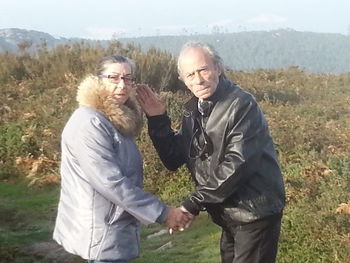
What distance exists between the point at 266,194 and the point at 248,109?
489mm

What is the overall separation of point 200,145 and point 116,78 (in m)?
0.62

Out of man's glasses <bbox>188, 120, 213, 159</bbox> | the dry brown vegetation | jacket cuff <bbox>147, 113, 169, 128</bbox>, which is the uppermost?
man's glasses <bbox>188, 120, 213, 159</bbox>

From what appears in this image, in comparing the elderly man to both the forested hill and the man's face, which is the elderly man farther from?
the forested hill

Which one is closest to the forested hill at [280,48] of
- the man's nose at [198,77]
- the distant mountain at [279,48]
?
the distant mountain at [279,48]

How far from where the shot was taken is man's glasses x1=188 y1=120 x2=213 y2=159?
370cm

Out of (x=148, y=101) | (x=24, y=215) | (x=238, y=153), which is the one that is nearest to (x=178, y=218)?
(x=238, y=153)

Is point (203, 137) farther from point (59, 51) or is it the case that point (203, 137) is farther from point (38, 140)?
point (59, 51)

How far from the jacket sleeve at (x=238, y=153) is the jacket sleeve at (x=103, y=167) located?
45 cm

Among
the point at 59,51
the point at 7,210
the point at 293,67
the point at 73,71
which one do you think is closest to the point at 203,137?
the point at 7,210

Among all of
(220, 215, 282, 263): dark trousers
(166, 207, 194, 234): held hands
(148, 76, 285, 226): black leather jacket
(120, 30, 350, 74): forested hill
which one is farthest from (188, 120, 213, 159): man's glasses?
(120, 30, 350, 74): forested hill

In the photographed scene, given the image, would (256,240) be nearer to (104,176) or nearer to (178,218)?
(178,218)

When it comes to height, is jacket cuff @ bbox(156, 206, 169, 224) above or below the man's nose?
below

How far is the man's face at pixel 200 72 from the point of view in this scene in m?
3.64

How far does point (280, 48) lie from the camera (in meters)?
125
